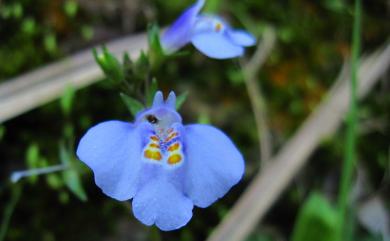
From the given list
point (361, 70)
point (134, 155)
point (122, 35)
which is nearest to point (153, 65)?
point (134, 155)

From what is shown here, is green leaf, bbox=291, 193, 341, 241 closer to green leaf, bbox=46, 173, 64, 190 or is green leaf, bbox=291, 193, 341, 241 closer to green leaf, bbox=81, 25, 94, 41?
green leaf, bbox=46, 173, 64, 190

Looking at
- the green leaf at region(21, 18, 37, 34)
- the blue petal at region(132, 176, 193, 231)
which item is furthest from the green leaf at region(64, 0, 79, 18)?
the blue petal at region(132, 176, 193, 231)

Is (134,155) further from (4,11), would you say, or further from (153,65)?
(4,11)

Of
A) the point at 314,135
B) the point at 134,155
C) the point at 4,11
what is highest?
the point at 134,155

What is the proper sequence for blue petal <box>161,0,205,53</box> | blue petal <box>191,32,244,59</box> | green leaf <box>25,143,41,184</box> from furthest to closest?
green leaf <box>25,143,41,184</box>, blue petal <box>161,0,205,53</box>, blue petal <box>191,32,244,59</box>

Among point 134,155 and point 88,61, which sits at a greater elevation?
point 134,155

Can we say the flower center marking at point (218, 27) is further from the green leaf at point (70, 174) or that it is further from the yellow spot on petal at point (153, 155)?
the green leaf at point (70, 174)

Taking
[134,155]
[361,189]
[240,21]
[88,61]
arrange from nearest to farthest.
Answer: [134,155]
[88,61]
[361,189]
[240,21]
